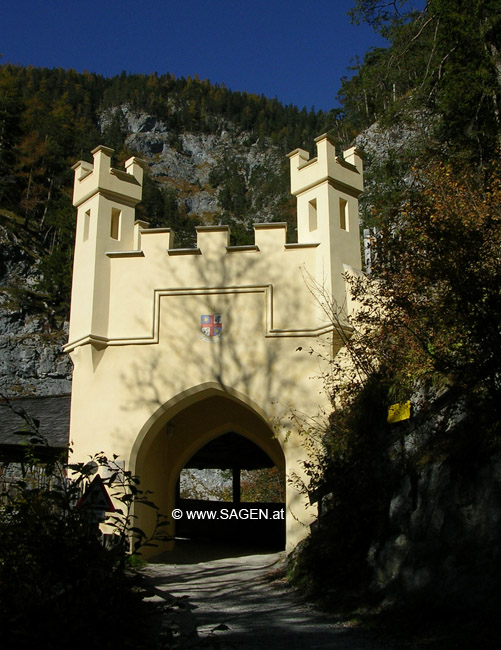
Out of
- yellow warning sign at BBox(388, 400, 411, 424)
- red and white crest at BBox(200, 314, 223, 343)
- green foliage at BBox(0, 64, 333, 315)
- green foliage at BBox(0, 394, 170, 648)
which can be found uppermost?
green foliage at BBox(0, 64, 333, 315)

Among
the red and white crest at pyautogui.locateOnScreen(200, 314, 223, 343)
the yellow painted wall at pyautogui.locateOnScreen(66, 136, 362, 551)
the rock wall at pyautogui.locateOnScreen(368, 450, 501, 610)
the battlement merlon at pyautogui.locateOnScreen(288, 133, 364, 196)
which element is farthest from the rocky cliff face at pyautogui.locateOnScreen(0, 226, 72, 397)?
the rock wall at pyautogui.locateOnScreen(368, 450, 501, 610)

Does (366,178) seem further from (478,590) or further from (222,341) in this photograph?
(478,590)

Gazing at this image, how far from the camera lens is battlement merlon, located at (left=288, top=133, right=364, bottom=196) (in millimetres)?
11430

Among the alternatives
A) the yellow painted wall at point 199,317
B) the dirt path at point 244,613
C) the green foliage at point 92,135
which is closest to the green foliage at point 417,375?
the dirt path at point 244,613

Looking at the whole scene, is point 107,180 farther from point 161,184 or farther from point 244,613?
point 161,184

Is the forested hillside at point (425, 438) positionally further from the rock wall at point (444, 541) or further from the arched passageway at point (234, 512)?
the arched passageway at point (234, 512)

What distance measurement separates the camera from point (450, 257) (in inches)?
233

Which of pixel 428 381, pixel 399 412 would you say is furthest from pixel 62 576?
pixel 428 381

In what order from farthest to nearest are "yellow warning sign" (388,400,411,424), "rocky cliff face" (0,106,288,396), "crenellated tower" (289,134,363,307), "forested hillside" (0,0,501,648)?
"rocky cliff face" (0,106,288,396) → "crenellated tower" (289,134,363,307) → "yellow warning sign" (388,400,411,424) → "forested hillside" (0,0,501,648)

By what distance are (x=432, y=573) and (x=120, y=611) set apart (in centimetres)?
272

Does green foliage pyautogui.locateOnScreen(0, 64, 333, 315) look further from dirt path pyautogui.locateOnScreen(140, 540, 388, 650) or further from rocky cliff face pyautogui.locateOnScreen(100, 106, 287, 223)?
dirt path pyautogui.locateOnScreen(140, 540, 388, 650)

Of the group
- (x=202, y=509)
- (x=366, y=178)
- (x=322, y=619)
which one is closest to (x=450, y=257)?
(x=322, y=619)

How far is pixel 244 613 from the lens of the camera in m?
6.66

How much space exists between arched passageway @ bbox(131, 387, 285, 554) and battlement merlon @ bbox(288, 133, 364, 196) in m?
3.85
